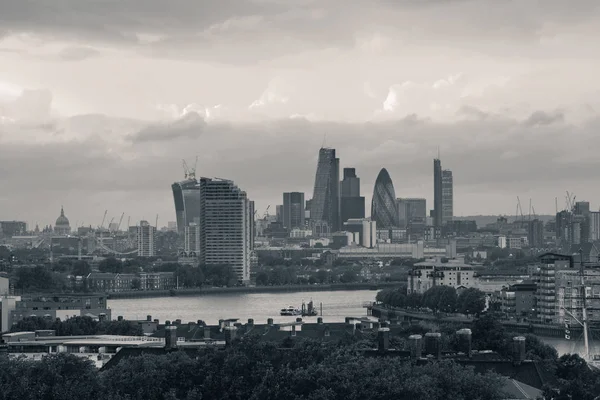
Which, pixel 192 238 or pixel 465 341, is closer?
pixel 465 341

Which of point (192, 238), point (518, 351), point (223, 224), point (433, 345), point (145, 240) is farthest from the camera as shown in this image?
point (145, 240)

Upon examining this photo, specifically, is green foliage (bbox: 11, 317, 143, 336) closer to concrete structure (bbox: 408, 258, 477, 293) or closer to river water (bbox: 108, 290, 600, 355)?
river water (bbox: 108, 290, 600, 355)

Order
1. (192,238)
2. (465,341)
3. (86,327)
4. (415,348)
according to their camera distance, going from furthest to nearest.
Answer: (192,238) → (86,327) → (465,341) → (415,348)

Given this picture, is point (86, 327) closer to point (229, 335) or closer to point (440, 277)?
point (229, 335)

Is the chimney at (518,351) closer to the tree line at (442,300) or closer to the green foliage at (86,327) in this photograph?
the green foliage at (86,327)

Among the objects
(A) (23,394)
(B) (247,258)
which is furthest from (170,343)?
(B) (247,258)

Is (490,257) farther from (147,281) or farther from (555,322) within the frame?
(555,322)

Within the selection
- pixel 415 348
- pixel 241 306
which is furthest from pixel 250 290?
pixel 415 348

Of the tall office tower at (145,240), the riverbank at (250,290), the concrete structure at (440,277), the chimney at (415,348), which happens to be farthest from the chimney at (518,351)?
the tall office tower at (145,240)
